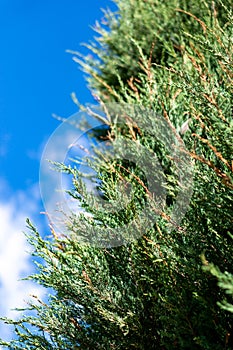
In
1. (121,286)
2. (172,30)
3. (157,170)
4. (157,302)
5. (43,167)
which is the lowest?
(157,302)

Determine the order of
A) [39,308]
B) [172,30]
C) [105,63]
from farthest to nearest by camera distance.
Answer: [105,63], [172,30], [39,308]

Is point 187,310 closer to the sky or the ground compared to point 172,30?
closer to the ground

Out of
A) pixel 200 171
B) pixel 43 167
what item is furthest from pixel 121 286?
pixel 43 167

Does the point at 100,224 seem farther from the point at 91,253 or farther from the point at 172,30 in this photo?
the point at 172,30

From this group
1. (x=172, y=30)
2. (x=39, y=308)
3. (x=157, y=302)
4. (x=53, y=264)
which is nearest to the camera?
(x=157, y=302)

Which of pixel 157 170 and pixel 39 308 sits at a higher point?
pixel 157 170

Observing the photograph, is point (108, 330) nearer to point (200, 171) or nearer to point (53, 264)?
point (53, 264)

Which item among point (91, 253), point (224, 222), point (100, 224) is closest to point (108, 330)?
point (91, 253)

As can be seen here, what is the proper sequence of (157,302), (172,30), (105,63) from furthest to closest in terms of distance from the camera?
(105,63)
(172,30)
(157,302)

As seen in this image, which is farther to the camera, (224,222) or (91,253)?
(91,253)
